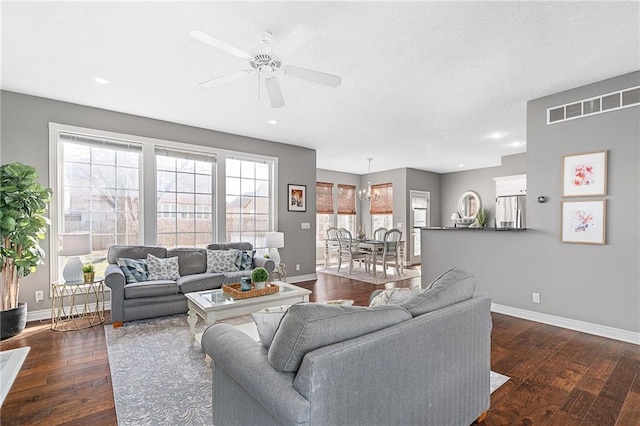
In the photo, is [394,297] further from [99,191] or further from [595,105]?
[99,191]

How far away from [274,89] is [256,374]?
7.07ft

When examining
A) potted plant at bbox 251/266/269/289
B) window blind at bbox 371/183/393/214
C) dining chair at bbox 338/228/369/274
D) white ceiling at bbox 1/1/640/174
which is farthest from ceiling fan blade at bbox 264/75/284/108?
window blind at bbox 371/183/393/214

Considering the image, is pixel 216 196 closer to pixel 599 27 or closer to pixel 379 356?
pixel 379 356

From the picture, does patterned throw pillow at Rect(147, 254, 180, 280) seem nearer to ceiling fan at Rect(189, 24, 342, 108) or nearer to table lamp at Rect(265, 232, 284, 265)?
table lamp at Rect(265, 232, 284, 265)

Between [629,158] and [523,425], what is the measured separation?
9.73 ft

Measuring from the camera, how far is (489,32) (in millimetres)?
2434

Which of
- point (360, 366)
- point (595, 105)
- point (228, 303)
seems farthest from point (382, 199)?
point (360, 366)

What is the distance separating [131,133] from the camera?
446cm

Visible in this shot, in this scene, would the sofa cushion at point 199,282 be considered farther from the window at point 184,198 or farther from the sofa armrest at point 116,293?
the window at point 184,198

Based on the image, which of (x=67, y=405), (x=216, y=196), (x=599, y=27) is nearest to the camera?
(x=67, y=405)

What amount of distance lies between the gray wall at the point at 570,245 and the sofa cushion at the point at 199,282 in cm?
340

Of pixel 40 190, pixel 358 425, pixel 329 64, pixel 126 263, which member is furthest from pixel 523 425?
pixel 40 190

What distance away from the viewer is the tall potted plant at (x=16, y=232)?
3150mm

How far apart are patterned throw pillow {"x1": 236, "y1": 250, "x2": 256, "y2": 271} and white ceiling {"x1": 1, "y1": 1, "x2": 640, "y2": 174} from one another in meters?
2.04
